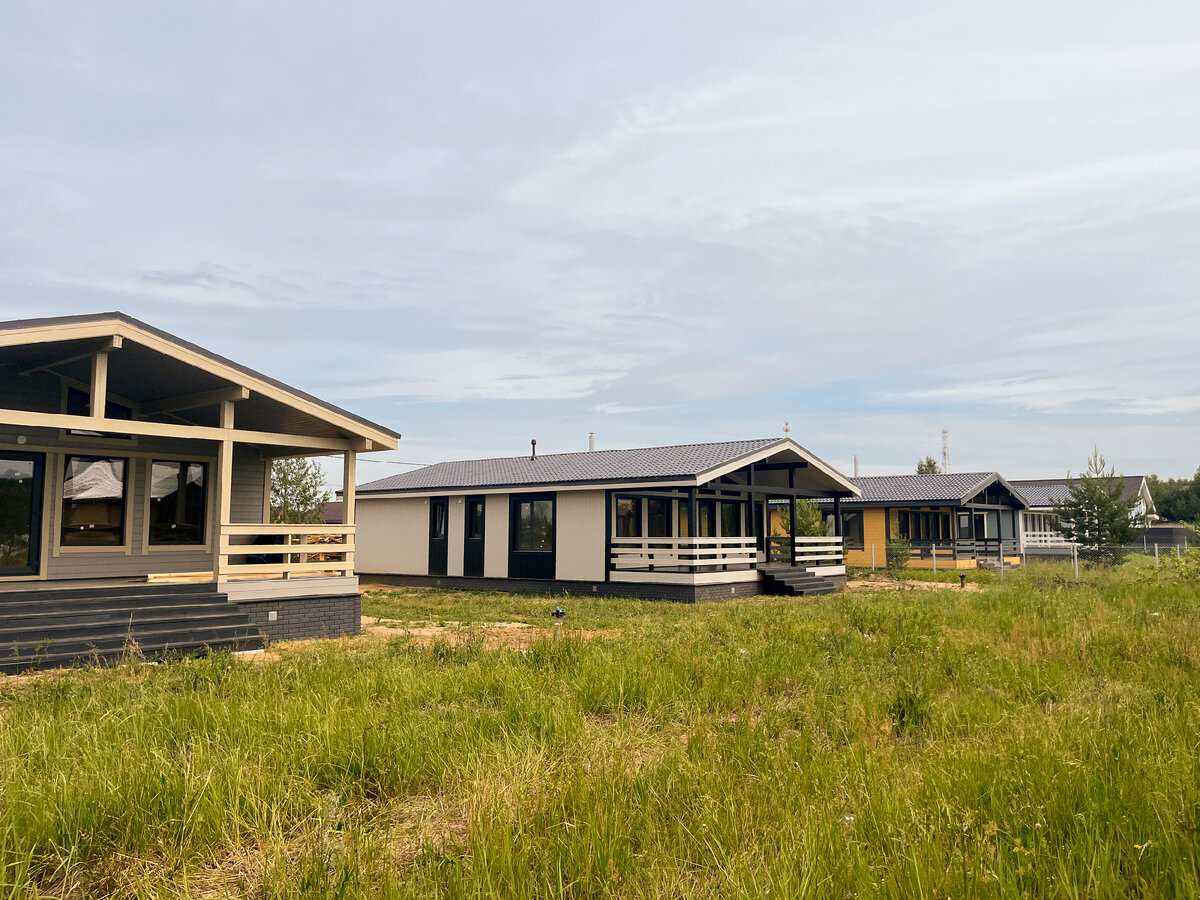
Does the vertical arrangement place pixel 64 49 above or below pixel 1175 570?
above

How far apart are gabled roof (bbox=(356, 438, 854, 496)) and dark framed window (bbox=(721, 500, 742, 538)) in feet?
9.14

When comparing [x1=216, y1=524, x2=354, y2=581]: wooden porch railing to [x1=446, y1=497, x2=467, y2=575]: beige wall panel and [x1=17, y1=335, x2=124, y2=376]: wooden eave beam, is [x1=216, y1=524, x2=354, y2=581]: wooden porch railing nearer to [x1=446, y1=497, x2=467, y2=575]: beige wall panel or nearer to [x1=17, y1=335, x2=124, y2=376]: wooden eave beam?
[x1=17, y1=335, x2=124, y2=376]: wooden eave beam

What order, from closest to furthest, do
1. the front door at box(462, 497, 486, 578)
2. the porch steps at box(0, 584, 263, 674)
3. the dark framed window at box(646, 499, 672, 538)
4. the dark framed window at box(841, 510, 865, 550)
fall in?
the porch steps at box(0, 584, 263, 674) < the dark framed window at box(646, 499, 672, 538) < the front door at box(462, 497, 486, 578) < the dark framed window at box(841, 510, 865, 550)

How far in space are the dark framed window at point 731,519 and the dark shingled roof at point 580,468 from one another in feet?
9.28

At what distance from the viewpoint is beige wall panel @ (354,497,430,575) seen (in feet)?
90.1

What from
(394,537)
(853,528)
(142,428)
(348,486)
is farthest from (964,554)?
(142,428)

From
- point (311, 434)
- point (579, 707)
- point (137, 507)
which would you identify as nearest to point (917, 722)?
point (579, 707)

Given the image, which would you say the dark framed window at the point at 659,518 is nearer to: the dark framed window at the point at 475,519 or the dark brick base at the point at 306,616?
the dark framed window at the point at 475,519

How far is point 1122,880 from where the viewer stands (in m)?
3.57

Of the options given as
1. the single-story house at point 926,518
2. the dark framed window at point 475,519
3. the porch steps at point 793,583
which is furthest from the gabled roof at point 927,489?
the dark framed window at point 475,519

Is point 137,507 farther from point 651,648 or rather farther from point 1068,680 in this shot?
point 1068,680

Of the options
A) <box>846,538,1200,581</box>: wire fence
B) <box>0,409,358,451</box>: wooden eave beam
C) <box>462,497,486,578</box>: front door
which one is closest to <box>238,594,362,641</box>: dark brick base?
<box>0,409,358,451</box>: wooden eave beam

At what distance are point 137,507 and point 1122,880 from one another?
650 inches

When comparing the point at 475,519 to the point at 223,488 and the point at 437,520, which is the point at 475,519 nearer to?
the point at 437,520
